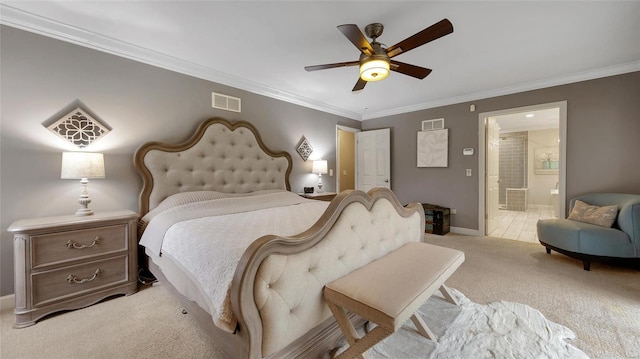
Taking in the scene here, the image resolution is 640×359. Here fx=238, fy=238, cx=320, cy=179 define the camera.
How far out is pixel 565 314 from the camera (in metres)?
1.87

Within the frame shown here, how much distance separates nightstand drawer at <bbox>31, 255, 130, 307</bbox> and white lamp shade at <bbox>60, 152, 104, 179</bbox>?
0.76 meters

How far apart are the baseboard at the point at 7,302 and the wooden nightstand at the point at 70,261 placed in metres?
0.43

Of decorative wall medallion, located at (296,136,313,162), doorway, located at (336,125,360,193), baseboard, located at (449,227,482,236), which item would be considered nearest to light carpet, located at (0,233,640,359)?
baseboard, located at (449,227,482,236)

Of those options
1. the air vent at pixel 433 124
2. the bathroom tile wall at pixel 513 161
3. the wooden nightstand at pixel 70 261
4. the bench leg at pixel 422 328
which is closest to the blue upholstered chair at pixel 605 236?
the air vent at pixel 433 124

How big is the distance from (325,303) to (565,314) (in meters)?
1.99

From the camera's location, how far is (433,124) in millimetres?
4605

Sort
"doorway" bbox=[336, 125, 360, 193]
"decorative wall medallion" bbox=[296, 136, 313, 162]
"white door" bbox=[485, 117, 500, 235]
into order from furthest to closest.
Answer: "doorway" bbox=[336, 125, 360, 193] → "decorative wall medallion" bbox=[296, 136, 313, 162] → "white door" bbox=[485, 117, 500, 235]

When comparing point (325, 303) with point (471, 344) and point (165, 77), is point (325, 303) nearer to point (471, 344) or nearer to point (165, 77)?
point (471, 344)

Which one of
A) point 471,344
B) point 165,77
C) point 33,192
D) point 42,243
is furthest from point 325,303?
point 165,77

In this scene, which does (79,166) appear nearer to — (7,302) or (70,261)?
(70,261)

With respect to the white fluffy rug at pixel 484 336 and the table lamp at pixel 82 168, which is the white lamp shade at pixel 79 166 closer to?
the table lamp at pixel 82 168

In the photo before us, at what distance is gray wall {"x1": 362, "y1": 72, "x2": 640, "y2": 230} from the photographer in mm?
3051

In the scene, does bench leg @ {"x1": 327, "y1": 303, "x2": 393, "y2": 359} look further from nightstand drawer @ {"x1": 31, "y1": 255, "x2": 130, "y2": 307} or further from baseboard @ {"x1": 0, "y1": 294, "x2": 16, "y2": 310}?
baseboard @ {"x1": 0, "y1": 294, "x2": 16, "y2": 310}

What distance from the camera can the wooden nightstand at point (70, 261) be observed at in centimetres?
178
